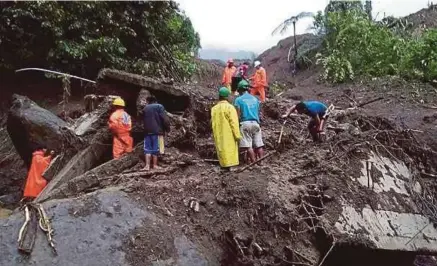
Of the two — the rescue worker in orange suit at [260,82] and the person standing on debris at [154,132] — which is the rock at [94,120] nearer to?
the person standing on debris at [154,132]

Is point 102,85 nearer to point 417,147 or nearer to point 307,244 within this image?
point 307,244

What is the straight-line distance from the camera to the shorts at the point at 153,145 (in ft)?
25.2

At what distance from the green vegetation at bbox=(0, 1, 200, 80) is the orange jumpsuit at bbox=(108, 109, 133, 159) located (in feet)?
18.1

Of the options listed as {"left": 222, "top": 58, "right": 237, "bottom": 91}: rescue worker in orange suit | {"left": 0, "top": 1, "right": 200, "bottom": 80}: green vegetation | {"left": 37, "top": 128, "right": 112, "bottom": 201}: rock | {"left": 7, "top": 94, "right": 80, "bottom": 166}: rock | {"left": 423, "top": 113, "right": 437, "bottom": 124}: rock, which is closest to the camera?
{"left": 37, "top": 128, "right": 112, "bottom": 201}: rock

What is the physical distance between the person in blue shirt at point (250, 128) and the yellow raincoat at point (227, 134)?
39cm

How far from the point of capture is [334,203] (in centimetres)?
693

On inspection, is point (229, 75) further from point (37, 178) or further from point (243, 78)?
point (37, 178)

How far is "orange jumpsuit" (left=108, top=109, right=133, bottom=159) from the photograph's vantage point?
830 centimetres

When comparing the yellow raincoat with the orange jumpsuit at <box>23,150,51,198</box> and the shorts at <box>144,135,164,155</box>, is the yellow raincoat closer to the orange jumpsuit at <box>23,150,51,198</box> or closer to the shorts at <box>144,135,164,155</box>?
the shorts at <box>144,135,164,155</box>

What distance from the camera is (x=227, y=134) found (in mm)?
7453

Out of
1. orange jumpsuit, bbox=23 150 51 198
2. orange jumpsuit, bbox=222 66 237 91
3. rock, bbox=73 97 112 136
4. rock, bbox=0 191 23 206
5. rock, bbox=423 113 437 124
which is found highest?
orange jumpsuit, bbox=222 66 237 91

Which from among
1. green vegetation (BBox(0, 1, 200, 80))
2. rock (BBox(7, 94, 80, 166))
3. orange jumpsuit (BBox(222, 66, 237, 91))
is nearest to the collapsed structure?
rock (BBox(7, 94, 80, 166))

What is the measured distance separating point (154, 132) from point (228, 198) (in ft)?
5.39

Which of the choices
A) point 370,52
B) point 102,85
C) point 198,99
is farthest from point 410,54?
point 102,85
